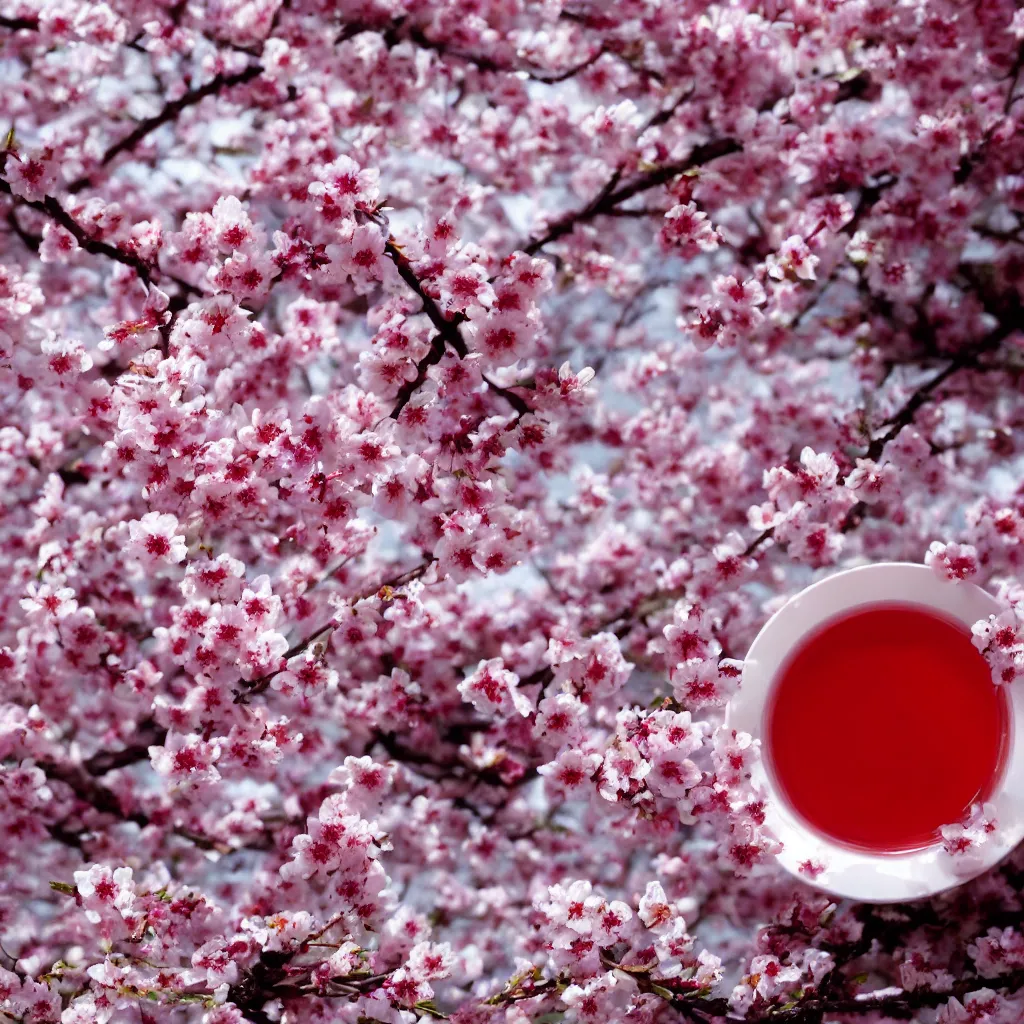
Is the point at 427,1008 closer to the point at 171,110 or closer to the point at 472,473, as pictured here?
the point at 472,473

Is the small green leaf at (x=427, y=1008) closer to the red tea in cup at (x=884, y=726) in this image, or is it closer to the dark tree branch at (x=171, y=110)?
the red tea in cup at (x=884, y=726)

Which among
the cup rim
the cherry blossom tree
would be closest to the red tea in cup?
the cup rim

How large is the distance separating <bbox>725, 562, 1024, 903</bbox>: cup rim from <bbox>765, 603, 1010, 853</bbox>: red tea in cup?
28mm

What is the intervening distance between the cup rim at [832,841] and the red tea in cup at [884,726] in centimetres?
3

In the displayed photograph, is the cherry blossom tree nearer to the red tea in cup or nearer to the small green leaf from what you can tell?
the small green leaf

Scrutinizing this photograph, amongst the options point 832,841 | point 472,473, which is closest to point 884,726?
point 832,841

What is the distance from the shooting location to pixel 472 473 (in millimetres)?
1839

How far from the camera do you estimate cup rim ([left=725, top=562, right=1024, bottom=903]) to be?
1964 mm

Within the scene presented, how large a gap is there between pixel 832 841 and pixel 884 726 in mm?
248

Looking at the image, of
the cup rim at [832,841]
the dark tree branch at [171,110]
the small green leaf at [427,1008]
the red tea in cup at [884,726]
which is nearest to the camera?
the small green leaf at [427,1008]

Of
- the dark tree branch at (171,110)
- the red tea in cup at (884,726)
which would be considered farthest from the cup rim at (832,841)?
the dark tree branch at (171,110)

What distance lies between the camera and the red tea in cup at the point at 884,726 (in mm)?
2068

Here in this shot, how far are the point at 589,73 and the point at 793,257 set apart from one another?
2.51 feet

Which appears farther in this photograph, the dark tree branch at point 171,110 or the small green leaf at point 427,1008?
the dark tree branch at point 171,110
